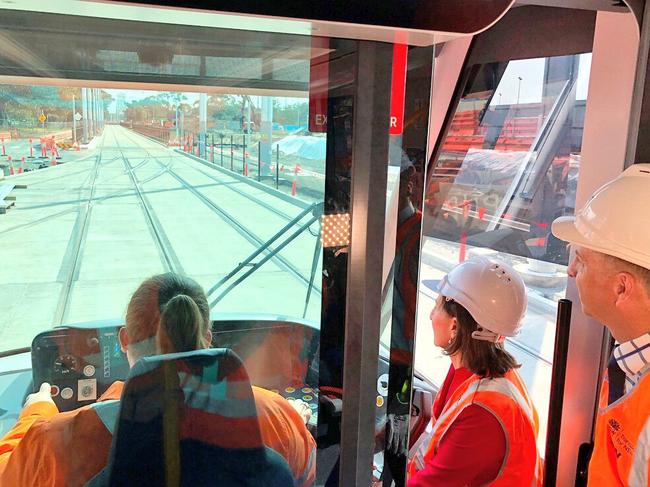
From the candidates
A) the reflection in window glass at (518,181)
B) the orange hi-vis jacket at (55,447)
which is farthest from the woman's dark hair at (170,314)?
the reflection in window glass at (518,181)

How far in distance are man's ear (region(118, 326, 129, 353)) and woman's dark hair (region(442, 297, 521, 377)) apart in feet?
4.11

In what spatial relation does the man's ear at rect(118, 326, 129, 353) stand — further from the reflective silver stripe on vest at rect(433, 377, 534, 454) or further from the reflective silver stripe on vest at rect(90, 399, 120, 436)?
the reflective silver stripe on vest at rect(433, 377, 534, 454)

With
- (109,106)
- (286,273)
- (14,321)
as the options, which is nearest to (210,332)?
(286,273)

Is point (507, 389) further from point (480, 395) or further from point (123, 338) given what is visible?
point (123, 338)

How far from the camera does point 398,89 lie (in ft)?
4.24

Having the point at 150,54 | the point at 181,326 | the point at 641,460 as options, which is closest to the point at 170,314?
the point at 181,326

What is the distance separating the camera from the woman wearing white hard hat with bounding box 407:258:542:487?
6.23ft

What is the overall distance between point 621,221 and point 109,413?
48.3 inches

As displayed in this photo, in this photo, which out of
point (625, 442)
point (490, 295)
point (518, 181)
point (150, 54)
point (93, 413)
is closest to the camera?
point (150, 54)

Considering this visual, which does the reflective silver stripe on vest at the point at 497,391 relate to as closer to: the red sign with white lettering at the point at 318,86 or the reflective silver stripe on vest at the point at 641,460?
the reflective silver stripe on vest at the point at 641,460

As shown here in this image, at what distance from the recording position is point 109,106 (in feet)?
3.66

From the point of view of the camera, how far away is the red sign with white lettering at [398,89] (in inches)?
50.1

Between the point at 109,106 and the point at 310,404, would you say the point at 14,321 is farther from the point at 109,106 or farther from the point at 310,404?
the point at 310,404

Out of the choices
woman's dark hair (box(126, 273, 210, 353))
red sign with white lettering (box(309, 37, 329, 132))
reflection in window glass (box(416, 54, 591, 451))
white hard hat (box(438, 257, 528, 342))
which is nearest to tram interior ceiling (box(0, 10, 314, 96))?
red sign with white lettering (box(309, 37, 329, 132))
